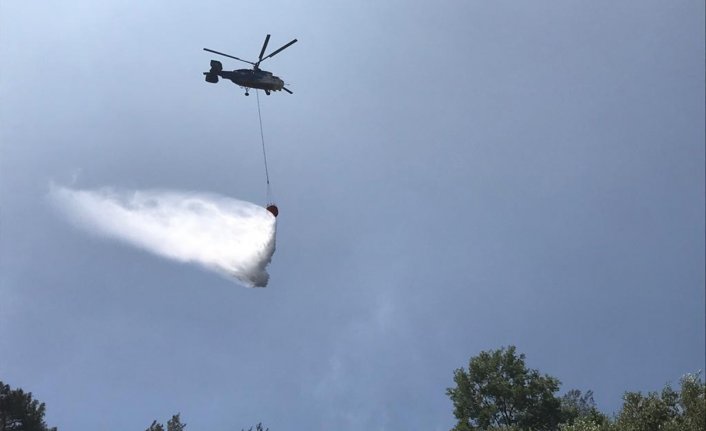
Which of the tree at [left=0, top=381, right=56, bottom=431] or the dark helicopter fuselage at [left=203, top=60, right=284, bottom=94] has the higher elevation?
the dark helicopter fuselage at [left=203, top=60, right=284, bottom=94]

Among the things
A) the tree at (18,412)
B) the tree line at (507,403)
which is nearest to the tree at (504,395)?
the tree line at (507,403)

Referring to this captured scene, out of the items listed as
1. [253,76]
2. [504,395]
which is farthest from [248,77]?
[504,395]

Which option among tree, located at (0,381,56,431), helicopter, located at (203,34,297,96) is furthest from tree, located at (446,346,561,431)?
tree, located at (0,381,56,431)

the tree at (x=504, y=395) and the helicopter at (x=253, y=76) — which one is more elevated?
the helicopter at (x=253, y=76)

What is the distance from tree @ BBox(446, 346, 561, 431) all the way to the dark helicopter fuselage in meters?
36.9

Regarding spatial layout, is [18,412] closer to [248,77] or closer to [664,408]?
[248,77]

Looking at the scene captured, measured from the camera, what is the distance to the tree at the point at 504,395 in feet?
169

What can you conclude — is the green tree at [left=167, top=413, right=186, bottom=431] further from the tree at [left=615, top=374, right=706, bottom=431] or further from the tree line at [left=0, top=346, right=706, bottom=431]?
the tree at [left=615, top=374, right=706, bottom=431]

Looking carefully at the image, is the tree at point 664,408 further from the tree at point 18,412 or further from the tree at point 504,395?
the tree at point 18,412

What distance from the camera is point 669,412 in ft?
135

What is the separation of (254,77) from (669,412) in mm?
46859

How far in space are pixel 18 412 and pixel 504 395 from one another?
2129 inches

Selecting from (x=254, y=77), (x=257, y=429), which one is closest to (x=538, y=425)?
(x=254, y=77)

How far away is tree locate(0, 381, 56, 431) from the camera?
56031 mm
